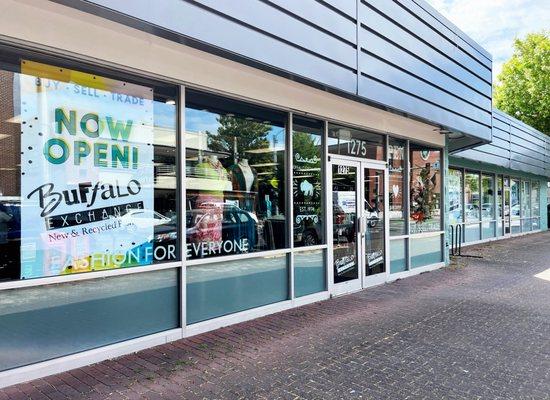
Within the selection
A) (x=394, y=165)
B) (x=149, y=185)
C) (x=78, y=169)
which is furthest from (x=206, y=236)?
(x=394, y=165)

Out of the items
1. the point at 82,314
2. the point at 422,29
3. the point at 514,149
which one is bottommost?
the point at 82,314

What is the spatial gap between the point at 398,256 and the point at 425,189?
6.07 ft

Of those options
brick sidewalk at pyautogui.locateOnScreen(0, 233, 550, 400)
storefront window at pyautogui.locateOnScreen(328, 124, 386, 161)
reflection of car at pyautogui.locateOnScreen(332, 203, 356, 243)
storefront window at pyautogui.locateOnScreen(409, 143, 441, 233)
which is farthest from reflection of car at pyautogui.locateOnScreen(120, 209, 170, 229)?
storefront window at pyautogui.locateOnScreen(409, 143, 441, 233)

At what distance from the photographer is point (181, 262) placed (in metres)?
5.08

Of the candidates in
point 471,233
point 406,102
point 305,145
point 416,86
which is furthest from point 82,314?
point 471,233

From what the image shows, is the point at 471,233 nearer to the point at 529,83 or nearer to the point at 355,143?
the point at 355,143

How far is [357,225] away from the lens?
7.67 m

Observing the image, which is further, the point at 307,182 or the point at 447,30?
the point at 447,30

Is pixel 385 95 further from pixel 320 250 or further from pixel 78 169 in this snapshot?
pixel 78 169

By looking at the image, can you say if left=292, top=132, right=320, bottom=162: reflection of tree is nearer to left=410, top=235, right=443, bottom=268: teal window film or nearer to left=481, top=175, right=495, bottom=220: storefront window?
left=410, top=235, right=443, bottom=268: teal window film

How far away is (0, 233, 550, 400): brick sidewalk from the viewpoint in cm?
381

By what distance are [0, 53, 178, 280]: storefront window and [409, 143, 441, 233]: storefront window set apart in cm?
582

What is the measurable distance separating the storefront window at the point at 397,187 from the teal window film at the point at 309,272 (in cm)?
223

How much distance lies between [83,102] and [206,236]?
6.78ft
